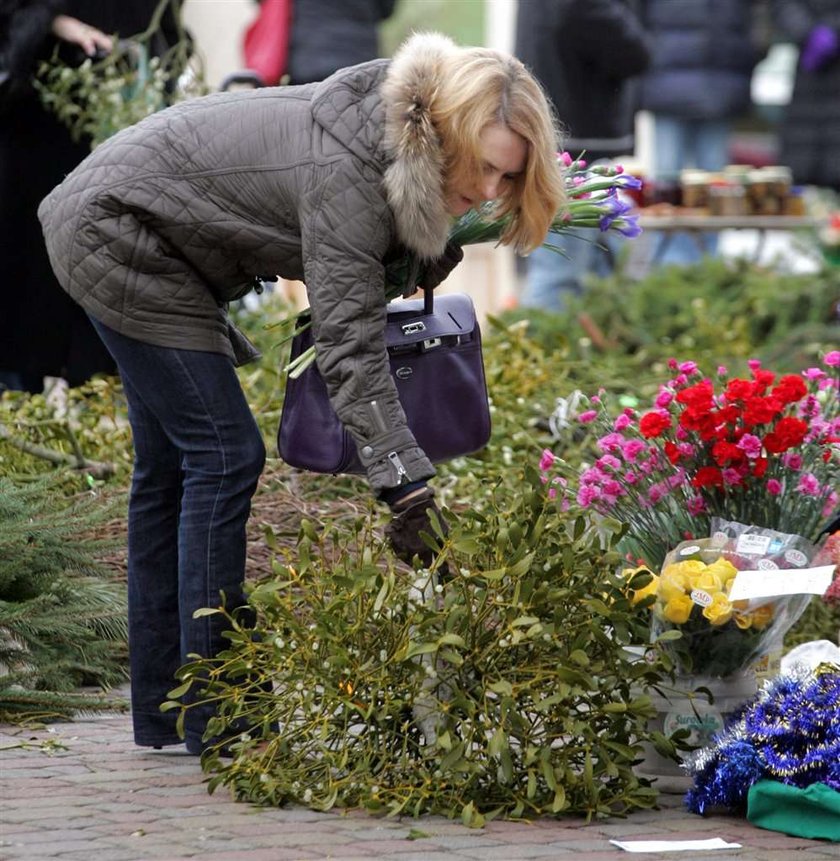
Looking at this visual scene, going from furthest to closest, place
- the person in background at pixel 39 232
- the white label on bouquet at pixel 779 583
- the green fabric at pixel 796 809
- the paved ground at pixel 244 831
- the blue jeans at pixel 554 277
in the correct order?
the blue jeans at pixel 554 277
the person in background at pixel 39 232
the white label on bouquet at pixel 779 583
the green fabric at pixel 796 809
the paved ground at pixel 244 831

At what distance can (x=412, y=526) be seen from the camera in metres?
3.62

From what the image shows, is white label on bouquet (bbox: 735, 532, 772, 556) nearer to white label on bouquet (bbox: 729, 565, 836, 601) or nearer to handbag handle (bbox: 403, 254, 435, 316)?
white label on bouquet (bbox: 729, 565, 836, 601)

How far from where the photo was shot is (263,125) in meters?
3.71

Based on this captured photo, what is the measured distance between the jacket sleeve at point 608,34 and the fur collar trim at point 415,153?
217 inches

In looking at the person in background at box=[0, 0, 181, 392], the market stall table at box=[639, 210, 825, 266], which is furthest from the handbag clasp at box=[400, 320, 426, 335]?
the market stall table at box=[639, 210, 825, 266]

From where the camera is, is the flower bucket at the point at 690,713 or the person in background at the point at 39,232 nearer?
the flower bucket at the point at 690,713

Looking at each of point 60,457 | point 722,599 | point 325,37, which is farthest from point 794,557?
point 325,37

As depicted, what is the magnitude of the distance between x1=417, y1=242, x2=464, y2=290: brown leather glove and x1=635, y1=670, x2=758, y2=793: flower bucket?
3.27 feet

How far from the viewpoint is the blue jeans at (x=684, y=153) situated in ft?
35.4

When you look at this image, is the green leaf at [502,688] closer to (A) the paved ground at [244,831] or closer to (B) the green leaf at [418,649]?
(B) the green leaf at [418,649]

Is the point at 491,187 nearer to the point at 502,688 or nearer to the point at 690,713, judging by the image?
the point at 502,688

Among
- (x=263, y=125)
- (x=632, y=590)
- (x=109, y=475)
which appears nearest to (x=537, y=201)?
(x=263, y=125)

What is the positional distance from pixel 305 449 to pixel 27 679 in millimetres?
1059

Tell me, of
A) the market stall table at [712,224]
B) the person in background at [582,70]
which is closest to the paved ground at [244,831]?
the person in background at [582,70]
